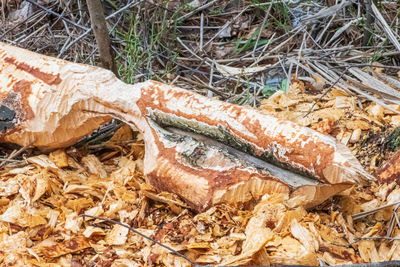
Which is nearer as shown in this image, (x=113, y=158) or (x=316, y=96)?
(x=113, y=158)

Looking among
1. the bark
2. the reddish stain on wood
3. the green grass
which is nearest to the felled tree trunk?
the reddish stain on wood

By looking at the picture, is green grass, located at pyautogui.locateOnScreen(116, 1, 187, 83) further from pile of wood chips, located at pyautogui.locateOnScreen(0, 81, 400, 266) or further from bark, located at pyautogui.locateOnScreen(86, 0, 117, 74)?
pile of wood chips, located at pyautogui.locateOnScreen(0, 81, 400, 266)

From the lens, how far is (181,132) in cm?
170

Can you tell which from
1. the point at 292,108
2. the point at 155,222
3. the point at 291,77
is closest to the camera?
the point at 155,222

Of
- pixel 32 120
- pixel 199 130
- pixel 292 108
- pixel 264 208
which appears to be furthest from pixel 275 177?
pixel 32 120

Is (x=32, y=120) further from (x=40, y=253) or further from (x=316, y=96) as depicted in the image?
(x=316, y=96)

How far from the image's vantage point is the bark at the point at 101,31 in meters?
2.00

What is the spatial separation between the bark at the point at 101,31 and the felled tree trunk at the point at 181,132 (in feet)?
0.92

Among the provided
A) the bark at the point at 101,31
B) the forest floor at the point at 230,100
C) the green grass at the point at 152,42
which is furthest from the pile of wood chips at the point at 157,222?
the green grass at the point at 152,42

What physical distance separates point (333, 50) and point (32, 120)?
1.65 metres

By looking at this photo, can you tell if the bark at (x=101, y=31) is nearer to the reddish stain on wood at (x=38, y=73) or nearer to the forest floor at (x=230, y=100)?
the forest floor at (x=230, y=100)

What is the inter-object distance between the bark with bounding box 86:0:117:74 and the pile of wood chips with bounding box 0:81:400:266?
0.47 m

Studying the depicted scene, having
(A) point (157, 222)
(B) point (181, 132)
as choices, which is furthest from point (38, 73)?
(A) point (157, 222)

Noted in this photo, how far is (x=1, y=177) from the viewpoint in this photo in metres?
1.78
